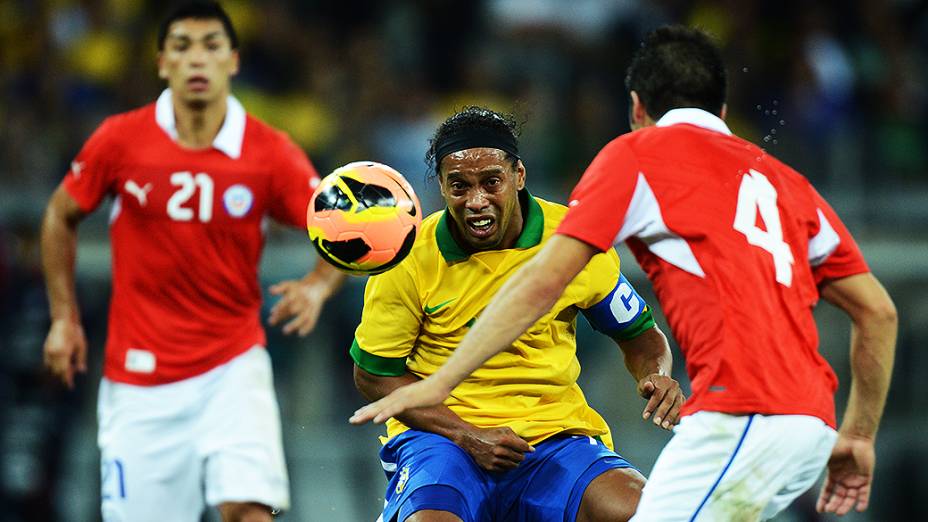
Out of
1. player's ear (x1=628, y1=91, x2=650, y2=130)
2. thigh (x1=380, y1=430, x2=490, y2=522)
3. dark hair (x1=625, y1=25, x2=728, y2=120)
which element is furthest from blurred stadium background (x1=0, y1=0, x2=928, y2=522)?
dark hair (x1=625, y1=25, x2=728, y2=120)

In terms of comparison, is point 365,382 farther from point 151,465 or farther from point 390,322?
point 151,465

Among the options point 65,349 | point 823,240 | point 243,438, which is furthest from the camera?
point 65,349

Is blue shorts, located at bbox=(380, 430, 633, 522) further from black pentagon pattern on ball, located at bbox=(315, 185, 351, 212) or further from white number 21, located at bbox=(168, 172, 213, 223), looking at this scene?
white number 21, located at bbox=(168, 172, 213, 223)

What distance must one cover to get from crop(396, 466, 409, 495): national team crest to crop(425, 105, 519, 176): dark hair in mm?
Answer: 1076

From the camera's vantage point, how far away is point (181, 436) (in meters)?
6.06

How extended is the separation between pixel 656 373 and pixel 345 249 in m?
1.23

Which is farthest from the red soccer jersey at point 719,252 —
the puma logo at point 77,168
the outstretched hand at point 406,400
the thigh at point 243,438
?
the puma logo at point 77,168

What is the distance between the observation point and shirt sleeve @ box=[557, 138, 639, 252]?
12.6 ft

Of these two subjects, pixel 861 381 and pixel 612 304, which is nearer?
pixel 861 381

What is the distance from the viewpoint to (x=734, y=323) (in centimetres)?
388

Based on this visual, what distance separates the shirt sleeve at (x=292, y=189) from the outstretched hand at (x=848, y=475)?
281cm

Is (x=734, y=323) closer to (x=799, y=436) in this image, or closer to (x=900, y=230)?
(x=799, y=436)

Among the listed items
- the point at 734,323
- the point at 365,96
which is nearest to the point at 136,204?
the point at 734,323

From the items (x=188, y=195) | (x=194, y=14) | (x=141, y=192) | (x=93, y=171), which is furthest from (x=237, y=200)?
(x=194, y=14)
